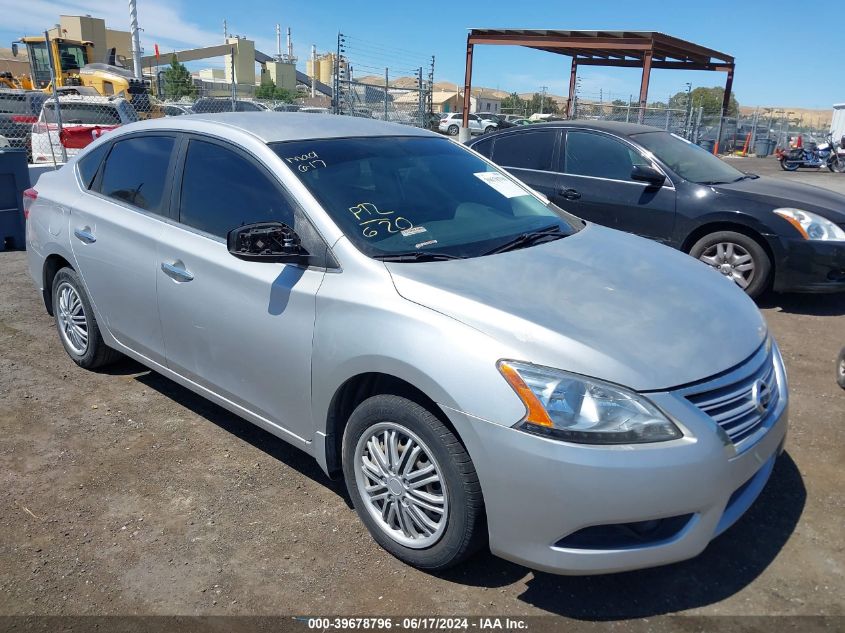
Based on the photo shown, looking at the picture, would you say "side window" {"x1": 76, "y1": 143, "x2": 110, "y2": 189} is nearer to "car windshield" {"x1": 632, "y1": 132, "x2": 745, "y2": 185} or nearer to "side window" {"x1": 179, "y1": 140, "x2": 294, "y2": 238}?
"side window" {"x1": 179, "y1": 140, "x2": 294, "y2": 238}

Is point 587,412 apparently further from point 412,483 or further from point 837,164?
point 837,164

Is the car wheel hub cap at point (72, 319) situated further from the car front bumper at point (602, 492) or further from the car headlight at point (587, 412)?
the car headlight at point (587, 412)

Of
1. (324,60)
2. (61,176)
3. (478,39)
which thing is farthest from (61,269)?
(324,60)

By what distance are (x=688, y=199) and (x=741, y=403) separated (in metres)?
4.31

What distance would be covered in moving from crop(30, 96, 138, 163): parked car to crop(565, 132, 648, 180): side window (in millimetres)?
9361

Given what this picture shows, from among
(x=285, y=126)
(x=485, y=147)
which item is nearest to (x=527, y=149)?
(x=485, y=147)

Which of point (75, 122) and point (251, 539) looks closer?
point (251, 539)

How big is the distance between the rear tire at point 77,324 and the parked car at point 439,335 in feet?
0.76

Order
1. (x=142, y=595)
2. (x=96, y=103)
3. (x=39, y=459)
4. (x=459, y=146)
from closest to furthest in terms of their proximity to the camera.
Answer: (x=142, y=595) < (x=39, y=459) < (x=459, y=146) < (x=96, y=103)

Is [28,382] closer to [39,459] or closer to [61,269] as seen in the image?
[61,269]

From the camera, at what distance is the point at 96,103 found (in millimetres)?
14211

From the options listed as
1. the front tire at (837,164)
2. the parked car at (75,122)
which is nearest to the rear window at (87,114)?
the parked car at (75,122)

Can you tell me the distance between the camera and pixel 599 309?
2.53 m

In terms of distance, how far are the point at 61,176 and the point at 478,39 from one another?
17717mm
